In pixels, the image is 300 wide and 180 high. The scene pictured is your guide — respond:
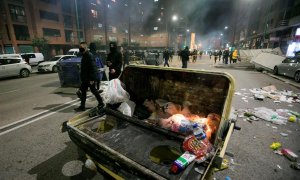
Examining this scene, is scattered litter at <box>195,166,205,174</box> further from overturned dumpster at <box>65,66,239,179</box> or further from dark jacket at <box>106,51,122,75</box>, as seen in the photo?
dark jacket at <box>106,51,122,75</box>

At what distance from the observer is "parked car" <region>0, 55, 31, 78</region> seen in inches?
480

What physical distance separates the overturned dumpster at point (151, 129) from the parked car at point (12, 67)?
1324cm

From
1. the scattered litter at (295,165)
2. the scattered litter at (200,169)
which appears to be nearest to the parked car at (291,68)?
the scattered litter at (295,165)

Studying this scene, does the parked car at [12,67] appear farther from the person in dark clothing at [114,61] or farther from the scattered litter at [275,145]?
the scattered litter at [275,145]

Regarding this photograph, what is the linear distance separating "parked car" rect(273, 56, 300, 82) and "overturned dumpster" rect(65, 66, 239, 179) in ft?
36.9

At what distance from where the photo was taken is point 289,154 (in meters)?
3.04

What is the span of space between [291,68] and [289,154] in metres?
11.0

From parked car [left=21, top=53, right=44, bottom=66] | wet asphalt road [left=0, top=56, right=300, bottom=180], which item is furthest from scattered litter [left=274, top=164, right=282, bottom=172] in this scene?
parked car [left=21, top=53, right=44, bottom=66]

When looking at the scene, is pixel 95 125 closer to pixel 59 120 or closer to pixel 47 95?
pixel 59 120

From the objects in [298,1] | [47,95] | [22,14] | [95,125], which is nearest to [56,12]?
[22,14]

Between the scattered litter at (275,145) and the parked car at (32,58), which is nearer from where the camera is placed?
the scattered litter at (275,145)

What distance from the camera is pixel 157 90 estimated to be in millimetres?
3545

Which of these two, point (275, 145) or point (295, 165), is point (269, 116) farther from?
point (295, 165)

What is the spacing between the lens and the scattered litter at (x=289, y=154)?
9.72 feet
